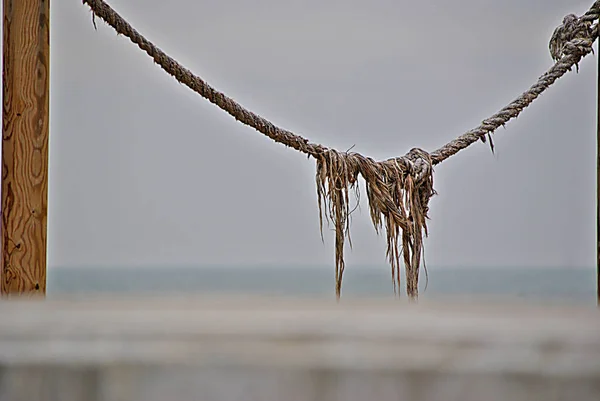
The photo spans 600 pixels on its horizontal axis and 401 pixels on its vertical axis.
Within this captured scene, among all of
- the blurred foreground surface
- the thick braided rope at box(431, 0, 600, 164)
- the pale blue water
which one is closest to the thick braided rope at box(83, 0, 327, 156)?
the thick braided rope at box(431, 0, 600, 164)

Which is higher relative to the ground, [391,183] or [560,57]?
[560,57]

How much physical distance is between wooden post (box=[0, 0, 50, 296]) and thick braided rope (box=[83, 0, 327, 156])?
11.4 inches

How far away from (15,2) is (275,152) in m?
8.95

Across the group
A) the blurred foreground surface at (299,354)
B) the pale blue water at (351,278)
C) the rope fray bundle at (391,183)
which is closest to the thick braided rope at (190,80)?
the rope fray bundle at (391,183)

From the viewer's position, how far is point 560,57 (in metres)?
2.11

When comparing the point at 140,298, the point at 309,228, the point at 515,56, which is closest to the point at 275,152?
the point at 309,228

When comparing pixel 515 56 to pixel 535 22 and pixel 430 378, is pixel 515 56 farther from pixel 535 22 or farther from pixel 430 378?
pixel 430 378

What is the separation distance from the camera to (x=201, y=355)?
0.58ft

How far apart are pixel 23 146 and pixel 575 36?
1.42m

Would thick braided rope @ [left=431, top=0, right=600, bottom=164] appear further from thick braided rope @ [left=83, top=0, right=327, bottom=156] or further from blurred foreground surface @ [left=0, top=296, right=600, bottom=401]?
blurred foreground surface @ [left=0, top=296, right=600, bottom=401]

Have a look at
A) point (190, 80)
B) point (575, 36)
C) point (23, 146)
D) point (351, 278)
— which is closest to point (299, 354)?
point (23, 146)

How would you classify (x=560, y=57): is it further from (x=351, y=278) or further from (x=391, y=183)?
(x=351, y=278)

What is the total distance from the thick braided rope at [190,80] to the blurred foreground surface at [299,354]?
1628 mm

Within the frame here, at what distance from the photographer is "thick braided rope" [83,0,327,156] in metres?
1.75
